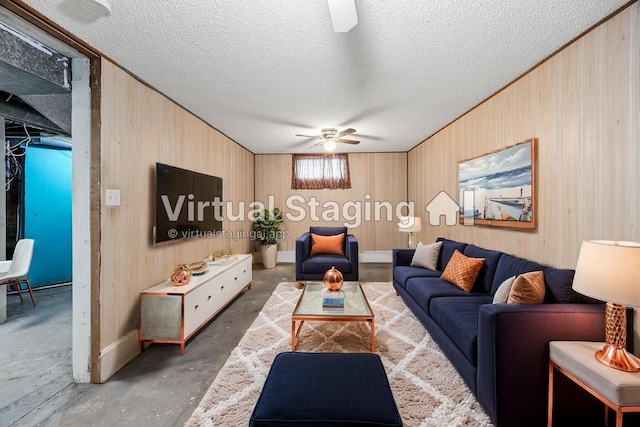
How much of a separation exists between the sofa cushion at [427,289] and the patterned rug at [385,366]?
1.06 feet

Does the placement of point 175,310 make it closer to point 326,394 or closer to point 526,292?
point 326,394

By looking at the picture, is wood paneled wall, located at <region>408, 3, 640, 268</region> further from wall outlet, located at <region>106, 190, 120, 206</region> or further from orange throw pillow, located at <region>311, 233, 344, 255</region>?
wall outlet, located at <region>106, 190, 120, 206</region>

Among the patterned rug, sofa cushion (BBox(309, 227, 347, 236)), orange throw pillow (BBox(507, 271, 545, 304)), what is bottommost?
the patterned rug

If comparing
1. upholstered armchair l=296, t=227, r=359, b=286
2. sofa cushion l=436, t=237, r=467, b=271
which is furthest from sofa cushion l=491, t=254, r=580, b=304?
upholstered armchair l=296, t=227, r=359, b=286

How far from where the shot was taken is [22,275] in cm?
306

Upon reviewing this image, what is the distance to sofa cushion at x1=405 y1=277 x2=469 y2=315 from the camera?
238 cm

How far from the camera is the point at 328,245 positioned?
4.28 m

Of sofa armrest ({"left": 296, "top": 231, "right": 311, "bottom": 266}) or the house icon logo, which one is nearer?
the house icon logo

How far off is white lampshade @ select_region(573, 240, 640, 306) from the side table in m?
0.31

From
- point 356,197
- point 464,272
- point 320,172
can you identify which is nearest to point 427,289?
point 464,272

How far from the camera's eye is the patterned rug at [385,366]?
1.53 meters

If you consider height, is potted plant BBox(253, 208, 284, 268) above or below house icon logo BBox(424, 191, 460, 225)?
below

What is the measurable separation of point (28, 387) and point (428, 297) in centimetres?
313

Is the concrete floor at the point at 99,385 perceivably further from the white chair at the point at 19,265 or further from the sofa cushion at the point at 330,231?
the sofa cushion at the point at 330,231
